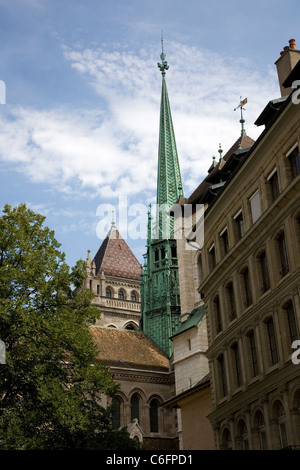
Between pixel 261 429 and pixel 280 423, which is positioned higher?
pixel 261 429

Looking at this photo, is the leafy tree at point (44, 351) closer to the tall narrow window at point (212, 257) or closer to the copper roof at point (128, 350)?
the tall narrow window at point (212, 257)

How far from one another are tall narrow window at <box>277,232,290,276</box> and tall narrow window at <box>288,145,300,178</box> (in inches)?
77.5

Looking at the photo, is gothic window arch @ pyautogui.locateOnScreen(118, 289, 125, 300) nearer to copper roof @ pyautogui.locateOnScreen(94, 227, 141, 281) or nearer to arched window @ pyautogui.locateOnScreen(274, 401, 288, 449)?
copper roof @ pyautogui.locateOnScreen(94, 227, 141, 281)

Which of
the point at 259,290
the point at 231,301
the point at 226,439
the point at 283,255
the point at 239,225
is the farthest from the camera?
the point at 231,301

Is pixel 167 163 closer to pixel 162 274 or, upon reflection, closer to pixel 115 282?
pixel 162 274

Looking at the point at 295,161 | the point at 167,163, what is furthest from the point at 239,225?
the point at 167,163

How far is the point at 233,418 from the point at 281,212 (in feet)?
24.3

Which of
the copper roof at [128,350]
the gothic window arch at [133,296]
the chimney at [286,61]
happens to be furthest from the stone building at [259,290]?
the gothic window arch at [133,296]

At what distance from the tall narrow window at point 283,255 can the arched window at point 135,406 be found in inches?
1184

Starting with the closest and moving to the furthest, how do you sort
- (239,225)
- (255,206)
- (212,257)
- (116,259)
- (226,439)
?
(255,206) < (226,439) < (239,225) < (212,257) < (116,259)

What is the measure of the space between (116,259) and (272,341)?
62034 mm

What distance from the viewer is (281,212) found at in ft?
71.6

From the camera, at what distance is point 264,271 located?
76.1ft

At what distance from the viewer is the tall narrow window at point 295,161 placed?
2150cm
